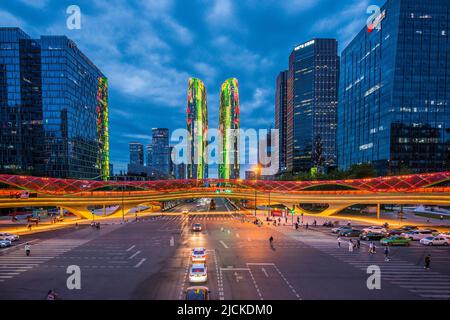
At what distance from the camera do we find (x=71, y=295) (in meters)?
17.8

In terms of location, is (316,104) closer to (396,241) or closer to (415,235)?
(415,235)

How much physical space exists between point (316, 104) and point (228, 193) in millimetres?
144600

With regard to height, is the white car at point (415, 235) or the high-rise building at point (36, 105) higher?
the high-rise building at point (36, 105)

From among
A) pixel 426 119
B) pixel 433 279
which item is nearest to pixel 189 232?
pixel 433 279

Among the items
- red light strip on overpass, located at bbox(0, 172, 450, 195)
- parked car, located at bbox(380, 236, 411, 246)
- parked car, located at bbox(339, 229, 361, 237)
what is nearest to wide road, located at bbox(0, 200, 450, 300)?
parked car, located at bbox(380, 236, 411, 246)

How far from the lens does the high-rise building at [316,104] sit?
184 m

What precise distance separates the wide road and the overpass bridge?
61.0 feet

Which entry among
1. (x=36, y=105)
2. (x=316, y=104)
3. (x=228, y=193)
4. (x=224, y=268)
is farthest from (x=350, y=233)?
(x=316, y=104)

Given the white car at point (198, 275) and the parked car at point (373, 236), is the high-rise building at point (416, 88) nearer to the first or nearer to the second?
the parked car at point (373, 236)

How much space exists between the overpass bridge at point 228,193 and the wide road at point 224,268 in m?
18.6

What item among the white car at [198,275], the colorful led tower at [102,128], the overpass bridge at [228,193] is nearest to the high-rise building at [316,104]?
the overpass bridge at [228,193]

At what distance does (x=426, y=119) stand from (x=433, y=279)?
334ft

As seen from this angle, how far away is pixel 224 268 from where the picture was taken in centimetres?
2322
